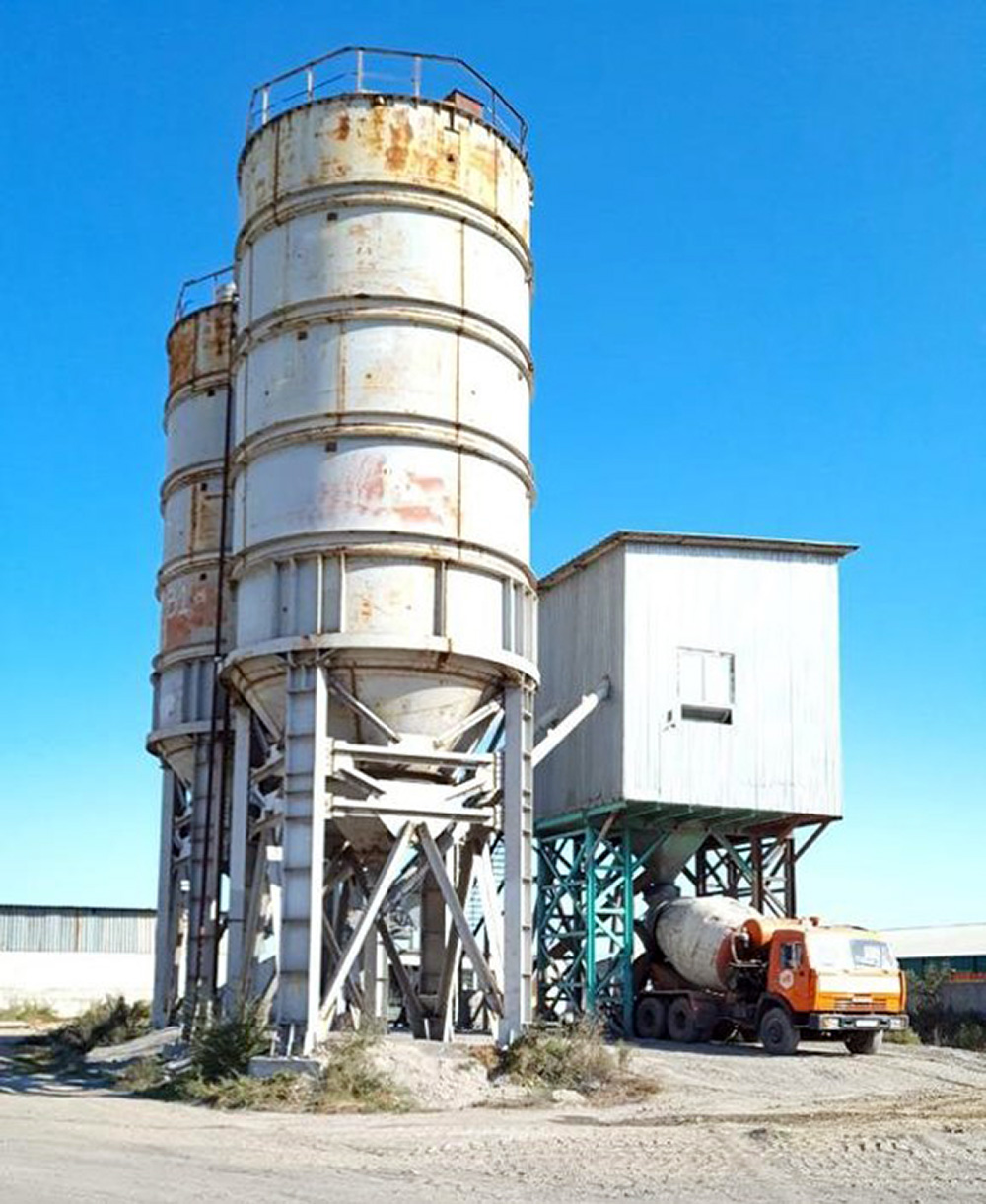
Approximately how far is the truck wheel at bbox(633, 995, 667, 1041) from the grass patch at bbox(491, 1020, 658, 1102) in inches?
375

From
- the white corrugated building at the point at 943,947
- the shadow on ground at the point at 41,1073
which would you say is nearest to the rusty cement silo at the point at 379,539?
the shadow on ground at the point at 41,1073

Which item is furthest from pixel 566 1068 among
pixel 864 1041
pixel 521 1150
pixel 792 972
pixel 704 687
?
pixel 704 687

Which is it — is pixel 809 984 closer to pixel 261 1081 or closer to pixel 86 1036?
pixel 261 1081

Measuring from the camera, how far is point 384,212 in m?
24.8

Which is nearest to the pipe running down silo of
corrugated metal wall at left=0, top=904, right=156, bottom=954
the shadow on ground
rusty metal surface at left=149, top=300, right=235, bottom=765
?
the shadow on ground

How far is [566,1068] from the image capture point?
22750 millimetres

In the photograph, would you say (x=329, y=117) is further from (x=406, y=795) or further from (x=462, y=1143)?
(x=462, y=1143)

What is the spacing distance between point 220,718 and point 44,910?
33.8m

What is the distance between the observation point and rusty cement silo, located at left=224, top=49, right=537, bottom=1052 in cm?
2344

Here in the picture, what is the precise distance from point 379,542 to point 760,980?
12.7 metres

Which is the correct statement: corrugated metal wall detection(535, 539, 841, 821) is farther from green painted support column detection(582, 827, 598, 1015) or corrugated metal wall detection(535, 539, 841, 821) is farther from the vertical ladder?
the vertical ladder


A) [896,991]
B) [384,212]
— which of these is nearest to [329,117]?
[384,212]

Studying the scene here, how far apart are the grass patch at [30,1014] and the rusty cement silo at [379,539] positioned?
93.1ft

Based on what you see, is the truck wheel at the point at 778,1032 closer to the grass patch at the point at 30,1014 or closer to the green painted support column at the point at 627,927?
the green painted support column at the point at 627,927
